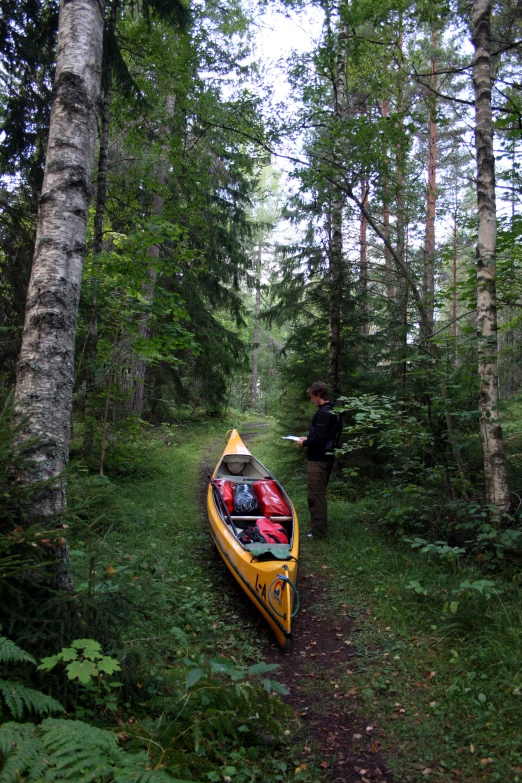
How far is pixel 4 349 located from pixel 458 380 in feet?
22.5

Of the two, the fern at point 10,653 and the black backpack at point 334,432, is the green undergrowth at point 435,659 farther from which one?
the fern at point 10,653

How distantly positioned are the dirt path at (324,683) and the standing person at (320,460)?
1.03 meters

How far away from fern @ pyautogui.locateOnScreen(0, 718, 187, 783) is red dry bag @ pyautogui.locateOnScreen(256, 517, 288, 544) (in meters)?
3.49

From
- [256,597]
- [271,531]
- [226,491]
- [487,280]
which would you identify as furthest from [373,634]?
[487,280]

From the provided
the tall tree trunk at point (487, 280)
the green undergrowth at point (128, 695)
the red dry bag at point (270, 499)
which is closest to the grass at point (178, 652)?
the green undergrowth at point (128, 695)

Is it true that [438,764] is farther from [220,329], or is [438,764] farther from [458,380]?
[220,329]

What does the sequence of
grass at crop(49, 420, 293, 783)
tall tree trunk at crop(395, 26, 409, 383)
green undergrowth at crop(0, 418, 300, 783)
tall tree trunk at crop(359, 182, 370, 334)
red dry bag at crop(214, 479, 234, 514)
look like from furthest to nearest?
1. tall tree trunk at crop(359, 182, 370, 334)
2. tall tree trunk at crop(395, 26, 409, 383)
3. red dry bag at crop(214, 479, 234, 514)
4. grass at crop(49, 420, 293, 783)
5. green undergrowth at crop(0, 418, 300, 783)

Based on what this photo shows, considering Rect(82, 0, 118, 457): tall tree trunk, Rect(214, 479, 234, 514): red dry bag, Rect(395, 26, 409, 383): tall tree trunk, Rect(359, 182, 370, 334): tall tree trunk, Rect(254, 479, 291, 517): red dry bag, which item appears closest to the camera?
Rect(254, 479, 291, 517): red dry bag

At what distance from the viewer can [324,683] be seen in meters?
3.63

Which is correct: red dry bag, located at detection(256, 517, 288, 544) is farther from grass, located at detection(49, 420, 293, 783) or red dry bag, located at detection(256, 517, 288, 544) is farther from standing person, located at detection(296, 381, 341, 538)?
standing person, located at detection(296, 381, 341, 538)

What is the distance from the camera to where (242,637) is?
14.3 ft

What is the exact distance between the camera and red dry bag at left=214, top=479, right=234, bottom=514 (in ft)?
21.9

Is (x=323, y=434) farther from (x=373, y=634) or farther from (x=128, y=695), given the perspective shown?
(x=128, y=695)

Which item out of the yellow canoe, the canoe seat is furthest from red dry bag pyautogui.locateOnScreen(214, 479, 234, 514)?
the canoe seat
